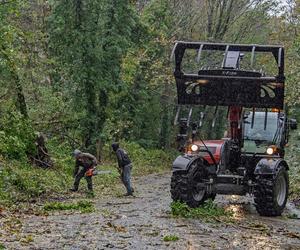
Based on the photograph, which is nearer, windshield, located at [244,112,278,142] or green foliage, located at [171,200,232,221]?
green foliage, located at [171,200,232,221]

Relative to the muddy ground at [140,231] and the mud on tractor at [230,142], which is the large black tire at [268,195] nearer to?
the mud on tractor at [230,142]

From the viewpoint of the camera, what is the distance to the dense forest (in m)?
22.7

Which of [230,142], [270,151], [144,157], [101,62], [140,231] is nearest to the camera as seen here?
[140,231]

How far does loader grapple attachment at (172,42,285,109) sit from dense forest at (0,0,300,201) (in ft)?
20.4

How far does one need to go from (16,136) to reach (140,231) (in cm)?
1172

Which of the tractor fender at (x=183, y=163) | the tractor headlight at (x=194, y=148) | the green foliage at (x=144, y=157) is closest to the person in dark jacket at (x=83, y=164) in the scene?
the tractor headlight at (x=194, y=148)

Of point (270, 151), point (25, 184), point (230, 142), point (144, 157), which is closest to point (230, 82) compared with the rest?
point (230, 142)

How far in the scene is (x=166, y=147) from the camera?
41625 millimetres

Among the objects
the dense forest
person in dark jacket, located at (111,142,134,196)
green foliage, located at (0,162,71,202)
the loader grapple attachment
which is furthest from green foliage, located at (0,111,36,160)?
the loader grapple attachment

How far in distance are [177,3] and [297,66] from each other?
15.8 meters

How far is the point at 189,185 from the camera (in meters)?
13.6

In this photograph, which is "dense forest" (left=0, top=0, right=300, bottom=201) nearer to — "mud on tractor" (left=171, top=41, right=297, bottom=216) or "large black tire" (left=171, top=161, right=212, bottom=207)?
"large black tire" (left=171, top=161, right=212, bottom=207)

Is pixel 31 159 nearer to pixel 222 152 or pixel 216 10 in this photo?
pixel 222 152

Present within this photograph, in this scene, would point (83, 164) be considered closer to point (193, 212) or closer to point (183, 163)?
point (183, 163)
